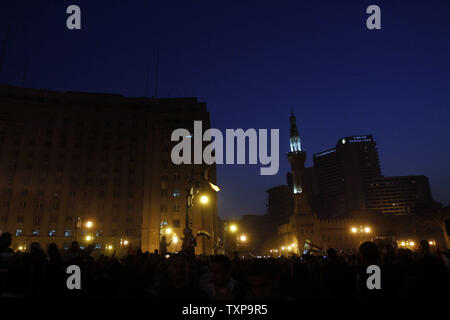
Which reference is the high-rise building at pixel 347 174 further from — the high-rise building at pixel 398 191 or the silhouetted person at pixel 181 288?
the silhouetted person at pixel 181 288

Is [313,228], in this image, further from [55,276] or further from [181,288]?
[181,288]

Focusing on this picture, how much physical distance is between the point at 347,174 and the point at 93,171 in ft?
422

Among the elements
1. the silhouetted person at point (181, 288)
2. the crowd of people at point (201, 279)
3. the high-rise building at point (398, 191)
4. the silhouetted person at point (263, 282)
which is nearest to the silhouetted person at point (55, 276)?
the crowd of people at point (201, 279)

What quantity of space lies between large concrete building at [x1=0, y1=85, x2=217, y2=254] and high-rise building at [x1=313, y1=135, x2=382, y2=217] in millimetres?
87005

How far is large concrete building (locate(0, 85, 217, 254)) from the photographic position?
188ft

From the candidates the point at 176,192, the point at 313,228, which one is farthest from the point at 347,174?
the point at 176,192

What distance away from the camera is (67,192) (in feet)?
199

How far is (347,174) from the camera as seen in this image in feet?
500

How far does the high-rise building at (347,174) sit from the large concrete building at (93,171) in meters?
87.0

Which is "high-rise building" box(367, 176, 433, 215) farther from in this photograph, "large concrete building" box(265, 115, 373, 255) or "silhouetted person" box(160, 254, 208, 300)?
"silhouetted person" box(160, 254, 208, 300)

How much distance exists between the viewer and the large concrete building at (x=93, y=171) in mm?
57188
